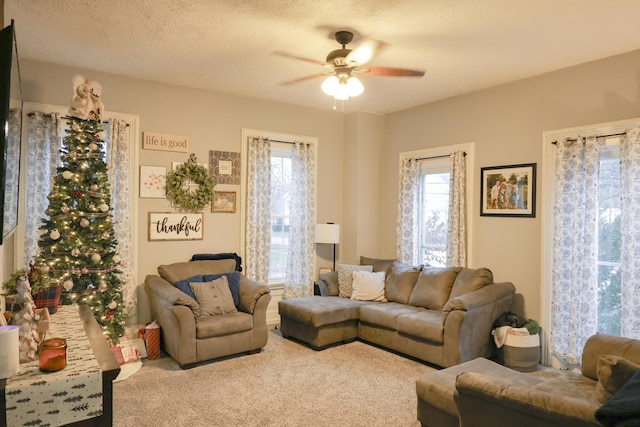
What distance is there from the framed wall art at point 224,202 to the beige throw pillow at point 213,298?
3.29 ft

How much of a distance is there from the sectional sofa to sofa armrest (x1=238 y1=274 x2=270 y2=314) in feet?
1.67

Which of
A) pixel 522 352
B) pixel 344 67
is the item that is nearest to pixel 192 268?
pixel 344 67

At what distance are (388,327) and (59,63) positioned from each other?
13.9 feet

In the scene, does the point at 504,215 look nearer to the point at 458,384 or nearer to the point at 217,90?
the point at 458,384

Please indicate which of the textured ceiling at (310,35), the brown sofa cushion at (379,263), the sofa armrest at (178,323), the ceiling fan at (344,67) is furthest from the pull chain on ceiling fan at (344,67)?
the brown sofa cushion at (379,263)

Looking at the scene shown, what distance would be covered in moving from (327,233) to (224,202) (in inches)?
54.0

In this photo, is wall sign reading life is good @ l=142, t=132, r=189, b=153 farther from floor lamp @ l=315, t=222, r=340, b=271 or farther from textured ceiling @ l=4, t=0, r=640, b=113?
floor lamp @ l=315, t=222, r=340, b=271

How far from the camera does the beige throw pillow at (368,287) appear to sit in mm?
5219

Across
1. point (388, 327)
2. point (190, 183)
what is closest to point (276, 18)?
point (190, 183)

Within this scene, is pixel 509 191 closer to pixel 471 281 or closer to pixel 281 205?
pixel 471 281

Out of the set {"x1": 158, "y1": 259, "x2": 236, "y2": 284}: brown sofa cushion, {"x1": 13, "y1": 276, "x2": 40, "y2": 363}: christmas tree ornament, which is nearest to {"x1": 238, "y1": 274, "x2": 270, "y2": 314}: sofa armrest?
{"x1": 158, "y1": 259, "x2": 236, "y2": 284}: brown sofa cushion

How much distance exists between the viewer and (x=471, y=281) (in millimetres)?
4527

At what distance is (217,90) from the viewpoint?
515 centimetres

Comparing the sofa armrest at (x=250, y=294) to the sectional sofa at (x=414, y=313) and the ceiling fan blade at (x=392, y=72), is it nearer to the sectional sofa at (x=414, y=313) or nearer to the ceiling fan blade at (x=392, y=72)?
the sectional sofa at (x=414, y=313)
